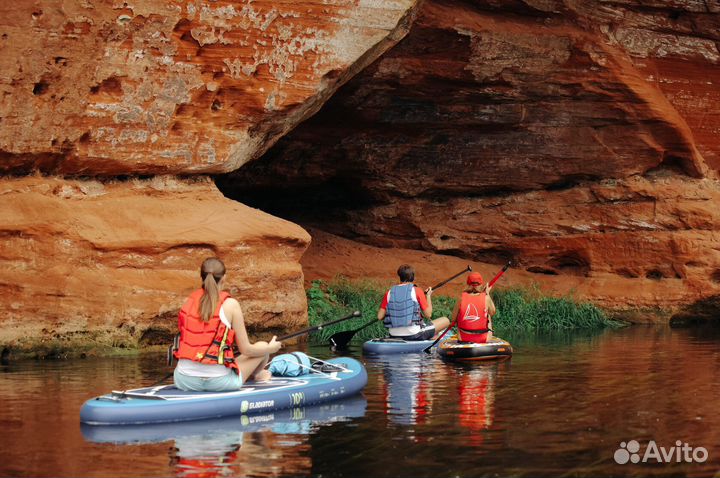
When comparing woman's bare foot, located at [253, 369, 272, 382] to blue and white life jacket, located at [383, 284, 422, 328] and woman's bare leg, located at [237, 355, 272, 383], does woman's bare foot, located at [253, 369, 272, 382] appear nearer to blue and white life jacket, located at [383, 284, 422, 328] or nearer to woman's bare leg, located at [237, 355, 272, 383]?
woman's bare leg, located at [237, 355, 272, 383]

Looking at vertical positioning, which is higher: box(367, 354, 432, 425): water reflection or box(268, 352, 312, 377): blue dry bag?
box(268, 352, 312, 377): blue dry bag

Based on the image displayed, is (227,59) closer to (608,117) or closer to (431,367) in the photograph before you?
(431,367)

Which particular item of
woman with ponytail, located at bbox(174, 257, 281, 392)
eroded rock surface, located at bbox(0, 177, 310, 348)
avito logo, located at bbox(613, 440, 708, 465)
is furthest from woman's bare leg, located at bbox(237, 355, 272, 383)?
eroded rock surface, located at bbox(0, 177, 310, 348)

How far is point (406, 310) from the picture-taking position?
16078 millimetres

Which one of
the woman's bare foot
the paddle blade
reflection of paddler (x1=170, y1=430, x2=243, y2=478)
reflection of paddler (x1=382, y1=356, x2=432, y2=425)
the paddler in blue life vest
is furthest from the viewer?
the paddle blade

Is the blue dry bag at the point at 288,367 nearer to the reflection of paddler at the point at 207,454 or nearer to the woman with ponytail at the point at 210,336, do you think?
the woman with ponytail at the point at 210,336

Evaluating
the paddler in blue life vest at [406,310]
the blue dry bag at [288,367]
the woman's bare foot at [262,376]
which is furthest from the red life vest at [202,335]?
the paddler in blue life vest at [406,310]

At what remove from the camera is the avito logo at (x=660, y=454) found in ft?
26.6

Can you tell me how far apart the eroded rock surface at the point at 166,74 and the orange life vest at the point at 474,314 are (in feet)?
14.3

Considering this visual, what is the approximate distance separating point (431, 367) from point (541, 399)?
327 centimetres

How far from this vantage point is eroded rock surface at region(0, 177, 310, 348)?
592 inches

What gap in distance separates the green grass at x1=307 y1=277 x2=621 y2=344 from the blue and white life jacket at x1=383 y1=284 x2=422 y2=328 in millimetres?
3220

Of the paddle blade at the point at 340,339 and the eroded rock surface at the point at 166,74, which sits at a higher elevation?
the eroded rock surface at the point at 166,74

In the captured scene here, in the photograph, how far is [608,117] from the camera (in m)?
22.5
